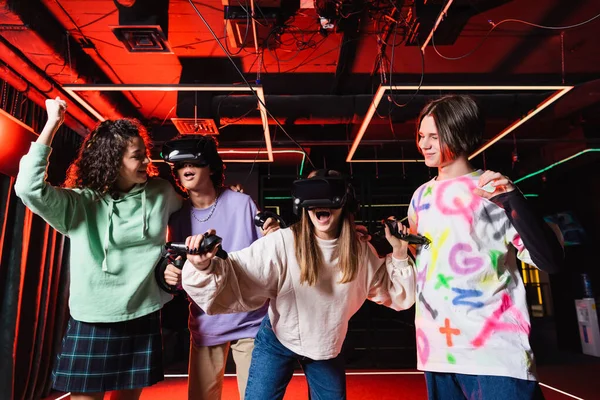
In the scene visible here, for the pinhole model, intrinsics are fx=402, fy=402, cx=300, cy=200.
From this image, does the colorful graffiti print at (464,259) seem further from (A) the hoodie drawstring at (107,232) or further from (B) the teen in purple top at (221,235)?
(A) the hoodie drawstring at (107,232)

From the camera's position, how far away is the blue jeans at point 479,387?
106 centimetres

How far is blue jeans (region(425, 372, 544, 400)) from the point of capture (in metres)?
1.06

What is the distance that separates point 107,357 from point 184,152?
804mm

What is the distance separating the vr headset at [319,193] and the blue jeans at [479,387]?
1.97ft

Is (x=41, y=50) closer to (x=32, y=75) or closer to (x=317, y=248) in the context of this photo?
(x=32, y=75)

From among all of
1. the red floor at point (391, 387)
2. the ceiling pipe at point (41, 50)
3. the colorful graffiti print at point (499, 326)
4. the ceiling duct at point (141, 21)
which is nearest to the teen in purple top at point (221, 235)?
the colorful graffiti print at point (499, 326)

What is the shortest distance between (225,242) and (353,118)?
10.4ft

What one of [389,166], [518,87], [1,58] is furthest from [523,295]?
[389,166]

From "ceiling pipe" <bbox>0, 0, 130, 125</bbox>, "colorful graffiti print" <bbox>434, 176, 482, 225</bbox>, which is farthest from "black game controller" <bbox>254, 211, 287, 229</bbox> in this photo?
"ceiling pipe" <bbox>0, 0, 130, 125</bbox>

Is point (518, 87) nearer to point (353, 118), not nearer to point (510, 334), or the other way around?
point (353, 118)

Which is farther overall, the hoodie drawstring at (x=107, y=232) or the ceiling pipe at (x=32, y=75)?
the ceiling pipe at (x=32, y=75)

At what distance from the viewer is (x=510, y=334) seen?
43.7 inches

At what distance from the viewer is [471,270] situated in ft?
3.82

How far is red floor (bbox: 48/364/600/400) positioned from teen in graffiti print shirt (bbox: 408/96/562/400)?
9.24 feet
